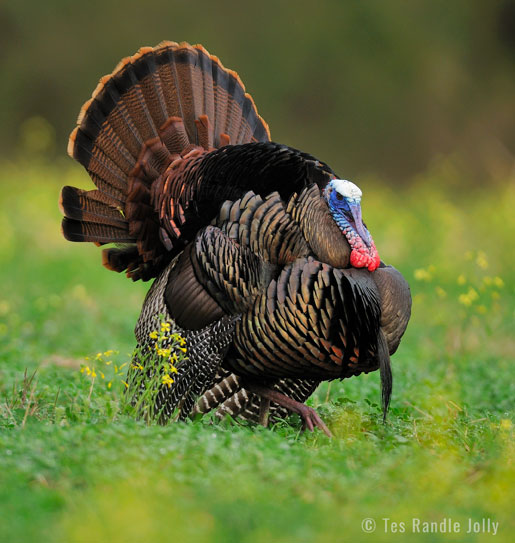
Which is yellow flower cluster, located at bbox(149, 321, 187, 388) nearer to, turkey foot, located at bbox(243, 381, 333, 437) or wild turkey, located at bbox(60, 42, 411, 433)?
wild turkey, located at bbox(60, 42, 411, 433)

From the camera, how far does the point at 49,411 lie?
468cm

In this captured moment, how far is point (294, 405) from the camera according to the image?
184 inches

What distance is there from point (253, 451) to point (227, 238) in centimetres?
126

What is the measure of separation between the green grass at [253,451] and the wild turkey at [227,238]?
0.34 m

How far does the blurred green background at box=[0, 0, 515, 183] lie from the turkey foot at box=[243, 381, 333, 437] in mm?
13121

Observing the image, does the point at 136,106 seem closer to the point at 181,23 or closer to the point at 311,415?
the point at 311,415

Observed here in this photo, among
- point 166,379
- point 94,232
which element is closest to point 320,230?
point 166,379

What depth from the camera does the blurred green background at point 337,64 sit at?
57.7ft

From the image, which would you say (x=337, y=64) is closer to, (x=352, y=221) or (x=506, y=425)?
(x=352, y=221)

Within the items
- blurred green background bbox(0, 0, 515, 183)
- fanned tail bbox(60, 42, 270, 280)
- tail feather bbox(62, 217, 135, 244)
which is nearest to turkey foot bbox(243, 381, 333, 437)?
fanned tail bbox(60, 42, 270, 280)

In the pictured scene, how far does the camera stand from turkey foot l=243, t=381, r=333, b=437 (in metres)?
4.52

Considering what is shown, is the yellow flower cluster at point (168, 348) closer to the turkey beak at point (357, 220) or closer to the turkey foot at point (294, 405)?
the turkey foot at point (294, 405)

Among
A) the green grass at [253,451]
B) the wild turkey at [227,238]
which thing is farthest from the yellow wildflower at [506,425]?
the wild turkey at [227,238]

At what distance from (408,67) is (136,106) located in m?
13.8
